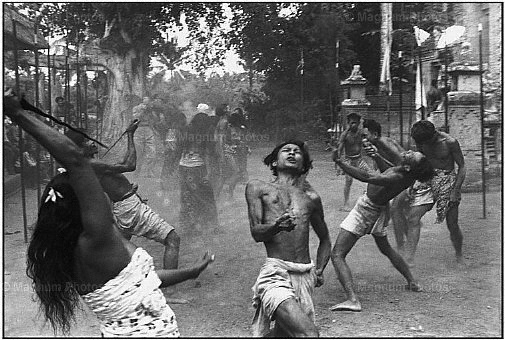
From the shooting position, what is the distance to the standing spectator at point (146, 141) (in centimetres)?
543

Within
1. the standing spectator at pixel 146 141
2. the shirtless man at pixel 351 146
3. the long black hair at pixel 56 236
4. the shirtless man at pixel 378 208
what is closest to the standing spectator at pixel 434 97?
the shirtless man at pixel 378 208

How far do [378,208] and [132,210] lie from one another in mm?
2061

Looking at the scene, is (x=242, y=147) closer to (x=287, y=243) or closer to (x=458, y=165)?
(x=287, y=243)

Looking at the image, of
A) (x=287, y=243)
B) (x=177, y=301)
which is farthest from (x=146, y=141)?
(x=287, y=243)

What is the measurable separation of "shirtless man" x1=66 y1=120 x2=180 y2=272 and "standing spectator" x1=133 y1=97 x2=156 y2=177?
9 centimetres

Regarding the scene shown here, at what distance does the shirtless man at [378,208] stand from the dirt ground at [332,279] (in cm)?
12

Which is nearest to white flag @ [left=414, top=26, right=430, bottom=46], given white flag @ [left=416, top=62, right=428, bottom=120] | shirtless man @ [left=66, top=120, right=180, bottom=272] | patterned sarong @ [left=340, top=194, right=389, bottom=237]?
white flag @ [left=416, top=62, right=428, bottom=120]

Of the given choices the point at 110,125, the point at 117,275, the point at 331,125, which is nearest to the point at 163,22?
the point at 110,125

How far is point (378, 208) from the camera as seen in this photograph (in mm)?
5316

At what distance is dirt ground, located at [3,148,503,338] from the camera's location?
5.05m

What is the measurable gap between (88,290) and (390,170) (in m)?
3.01

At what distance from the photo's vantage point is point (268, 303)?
419 cm

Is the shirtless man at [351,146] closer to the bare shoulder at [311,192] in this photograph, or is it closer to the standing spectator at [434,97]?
the bare shoulder at [311,192]

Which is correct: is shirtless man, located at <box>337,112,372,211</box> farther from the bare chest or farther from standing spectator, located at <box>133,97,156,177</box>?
standing spectator, located at <box>133,97,156,177</box>
